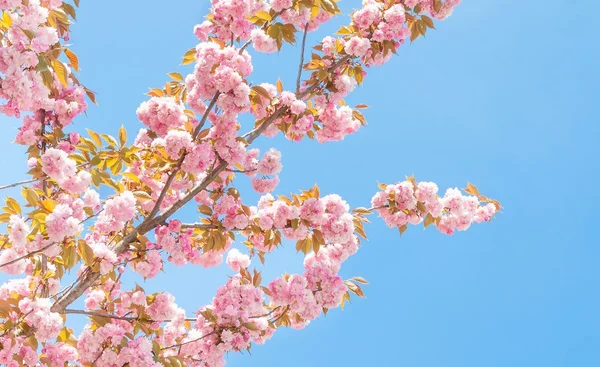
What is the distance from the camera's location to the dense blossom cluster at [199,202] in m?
4.05

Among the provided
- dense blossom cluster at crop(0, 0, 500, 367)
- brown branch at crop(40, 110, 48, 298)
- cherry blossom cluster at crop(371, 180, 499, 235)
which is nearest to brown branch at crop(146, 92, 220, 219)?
dense blossom cluster at crop(0, 0, 500, 367)

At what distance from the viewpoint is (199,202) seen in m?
5.34

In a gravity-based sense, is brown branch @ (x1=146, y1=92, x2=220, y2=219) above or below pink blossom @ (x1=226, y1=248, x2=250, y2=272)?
above

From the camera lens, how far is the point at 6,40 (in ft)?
12.7

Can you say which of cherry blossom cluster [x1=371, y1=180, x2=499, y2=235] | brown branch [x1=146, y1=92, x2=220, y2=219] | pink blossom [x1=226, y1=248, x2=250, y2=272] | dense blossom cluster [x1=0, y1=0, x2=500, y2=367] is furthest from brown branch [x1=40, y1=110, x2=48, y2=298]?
cherry blossom cluster [x1=371, y1=180, x2=499, y2=235]

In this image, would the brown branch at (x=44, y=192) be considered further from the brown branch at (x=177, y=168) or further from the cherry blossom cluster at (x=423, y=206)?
the cherry blossom cluster at (x=423, y=206)

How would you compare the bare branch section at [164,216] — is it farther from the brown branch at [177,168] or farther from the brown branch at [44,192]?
the brown branch at [44,192]

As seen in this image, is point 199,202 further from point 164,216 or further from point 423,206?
point 423,206

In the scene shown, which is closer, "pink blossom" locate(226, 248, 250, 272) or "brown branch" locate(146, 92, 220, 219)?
"brown branch" locate(146, 92, 220, 219)

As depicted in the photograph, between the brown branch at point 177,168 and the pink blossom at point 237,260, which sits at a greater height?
the brown branch at point 177,168

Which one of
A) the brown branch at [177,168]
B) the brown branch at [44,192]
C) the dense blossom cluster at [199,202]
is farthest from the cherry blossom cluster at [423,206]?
the brown branch at [44,192]

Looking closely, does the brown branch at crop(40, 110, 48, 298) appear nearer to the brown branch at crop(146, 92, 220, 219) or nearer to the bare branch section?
the bare branch section

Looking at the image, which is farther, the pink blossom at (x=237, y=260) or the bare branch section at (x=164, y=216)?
the pink blossom at (x=237, y=260)

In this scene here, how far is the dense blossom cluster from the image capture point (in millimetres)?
4055
